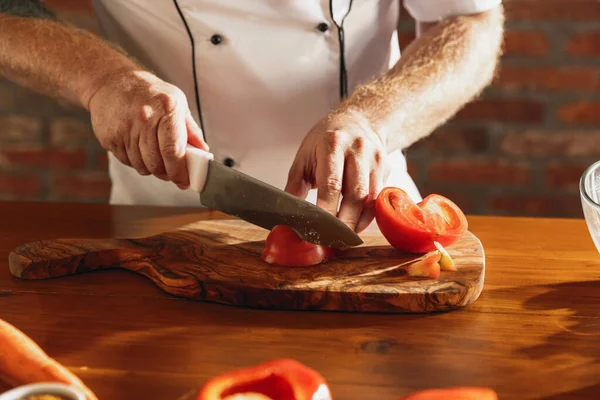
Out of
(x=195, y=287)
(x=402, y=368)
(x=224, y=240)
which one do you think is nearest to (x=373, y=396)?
(x=402, y=368)

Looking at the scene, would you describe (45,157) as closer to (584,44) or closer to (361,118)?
(361,118)

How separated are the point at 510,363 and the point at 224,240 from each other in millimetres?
492

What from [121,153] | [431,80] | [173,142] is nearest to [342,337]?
[173,142]

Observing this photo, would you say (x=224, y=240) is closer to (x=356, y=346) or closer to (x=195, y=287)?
(x=195, y=287)

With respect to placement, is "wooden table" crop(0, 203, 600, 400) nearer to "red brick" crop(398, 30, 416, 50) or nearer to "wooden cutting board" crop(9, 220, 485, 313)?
"wooden cutting board" crop(9, 220, 485, 313)

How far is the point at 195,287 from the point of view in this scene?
0.96 meters

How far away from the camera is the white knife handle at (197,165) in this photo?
1062 mm

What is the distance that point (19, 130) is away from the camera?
7.99 feet

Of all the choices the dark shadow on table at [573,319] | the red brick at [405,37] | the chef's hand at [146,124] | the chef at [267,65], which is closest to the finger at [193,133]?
the chef's hand at [146,124]

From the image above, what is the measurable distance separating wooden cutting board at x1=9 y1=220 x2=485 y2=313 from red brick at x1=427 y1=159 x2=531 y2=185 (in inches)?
48.3

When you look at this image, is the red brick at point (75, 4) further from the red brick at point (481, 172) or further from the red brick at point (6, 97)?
the red brick at point (481, 172)

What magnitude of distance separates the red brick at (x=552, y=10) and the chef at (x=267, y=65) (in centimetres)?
74

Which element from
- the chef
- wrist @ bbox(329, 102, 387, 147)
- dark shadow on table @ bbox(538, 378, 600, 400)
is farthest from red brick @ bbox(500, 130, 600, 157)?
dark shadow on table @ bbox(538, 378, 600, 400)

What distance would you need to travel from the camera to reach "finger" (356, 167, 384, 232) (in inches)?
43.7
